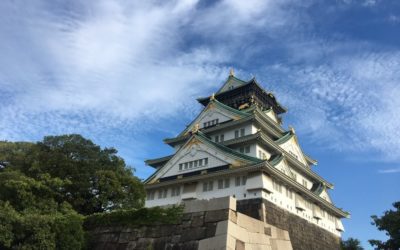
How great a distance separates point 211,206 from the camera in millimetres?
11508

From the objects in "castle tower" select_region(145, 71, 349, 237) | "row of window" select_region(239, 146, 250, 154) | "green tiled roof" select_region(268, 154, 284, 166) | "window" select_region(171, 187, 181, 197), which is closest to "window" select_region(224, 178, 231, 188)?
"castle tower" select_region(145, 71, 349, 237)

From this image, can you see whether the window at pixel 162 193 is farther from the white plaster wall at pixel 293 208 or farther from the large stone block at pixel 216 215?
the large stone block at pixel 216 215

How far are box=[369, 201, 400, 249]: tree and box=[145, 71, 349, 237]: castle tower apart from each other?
16.4 feet

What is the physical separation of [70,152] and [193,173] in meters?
14.0

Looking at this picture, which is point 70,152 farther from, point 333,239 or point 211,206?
point 333,239

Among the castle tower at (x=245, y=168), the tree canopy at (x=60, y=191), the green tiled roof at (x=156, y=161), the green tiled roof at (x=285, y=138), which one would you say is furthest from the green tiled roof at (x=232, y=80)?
the tree canopy at (x=60, y=191)

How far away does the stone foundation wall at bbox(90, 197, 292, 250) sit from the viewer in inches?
424

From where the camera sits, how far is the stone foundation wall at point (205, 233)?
35.3 feet

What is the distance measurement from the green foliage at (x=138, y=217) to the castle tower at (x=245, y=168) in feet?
51.2

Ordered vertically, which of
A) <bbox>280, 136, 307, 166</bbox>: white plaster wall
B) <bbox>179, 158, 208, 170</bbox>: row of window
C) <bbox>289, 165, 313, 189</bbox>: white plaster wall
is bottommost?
<bbox>179, 158, 208, 170</bbox>: row of window

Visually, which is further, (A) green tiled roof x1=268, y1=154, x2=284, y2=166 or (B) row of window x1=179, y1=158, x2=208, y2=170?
(B) row of window x1=179, y1=158, x2=208, y2=170

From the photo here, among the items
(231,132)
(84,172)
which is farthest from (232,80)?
(84,172)

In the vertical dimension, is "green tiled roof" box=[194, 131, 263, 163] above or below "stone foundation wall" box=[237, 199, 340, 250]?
above

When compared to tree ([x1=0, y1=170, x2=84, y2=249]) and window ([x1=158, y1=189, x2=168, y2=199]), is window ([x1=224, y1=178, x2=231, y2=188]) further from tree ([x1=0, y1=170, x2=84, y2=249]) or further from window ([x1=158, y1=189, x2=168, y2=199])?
tree ([x1=0, y1=170, x2=84, y2=249])
